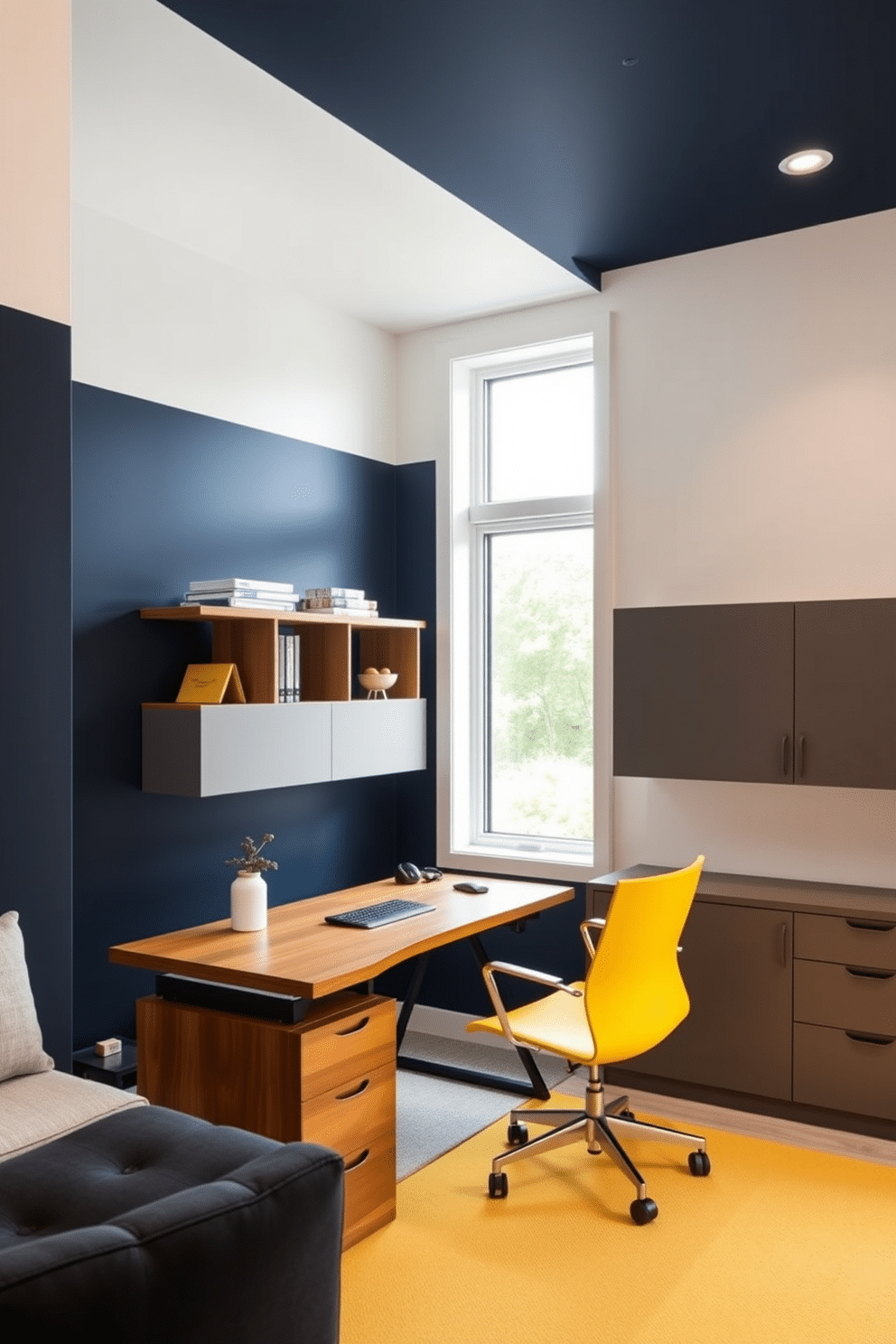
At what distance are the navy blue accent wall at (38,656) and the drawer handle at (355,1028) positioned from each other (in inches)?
27.2

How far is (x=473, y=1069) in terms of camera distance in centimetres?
431

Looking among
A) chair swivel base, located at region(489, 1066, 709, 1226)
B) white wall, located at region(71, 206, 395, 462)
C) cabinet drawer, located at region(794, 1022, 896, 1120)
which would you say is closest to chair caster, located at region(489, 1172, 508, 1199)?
chair swivel base, located at region(489, 1066, 709, 1226)

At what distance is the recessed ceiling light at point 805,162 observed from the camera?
11.4 ft

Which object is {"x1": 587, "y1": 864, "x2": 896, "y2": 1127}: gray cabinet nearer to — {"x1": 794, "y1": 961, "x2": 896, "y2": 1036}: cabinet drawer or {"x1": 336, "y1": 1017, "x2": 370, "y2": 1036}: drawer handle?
{"x1": 794, "y1": 961, "x2": 896, "y2": 1036}: cabinet drawer

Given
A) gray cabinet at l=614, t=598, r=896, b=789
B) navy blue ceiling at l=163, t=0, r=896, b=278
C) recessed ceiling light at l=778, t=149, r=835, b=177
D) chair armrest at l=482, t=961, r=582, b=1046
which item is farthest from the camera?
gray cabinet at l=614, t=598, r=896, b=789

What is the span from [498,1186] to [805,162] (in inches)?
128

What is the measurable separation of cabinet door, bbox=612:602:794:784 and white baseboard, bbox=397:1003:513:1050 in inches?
54.4

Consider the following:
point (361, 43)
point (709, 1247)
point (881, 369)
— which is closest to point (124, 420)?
point (361, 43)

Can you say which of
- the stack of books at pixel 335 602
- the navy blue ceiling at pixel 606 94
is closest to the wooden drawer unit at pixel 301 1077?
the stack of books at pixel 335 602

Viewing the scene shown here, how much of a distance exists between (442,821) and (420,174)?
105 inches

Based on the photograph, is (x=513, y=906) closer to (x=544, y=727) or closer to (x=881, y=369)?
(x=544, y=727)

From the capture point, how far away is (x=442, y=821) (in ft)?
16.3

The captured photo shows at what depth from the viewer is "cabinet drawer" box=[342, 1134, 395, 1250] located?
2953 mm

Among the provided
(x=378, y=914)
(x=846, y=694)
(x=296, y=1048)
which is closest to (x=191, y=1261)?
(x=296, y=1048)
